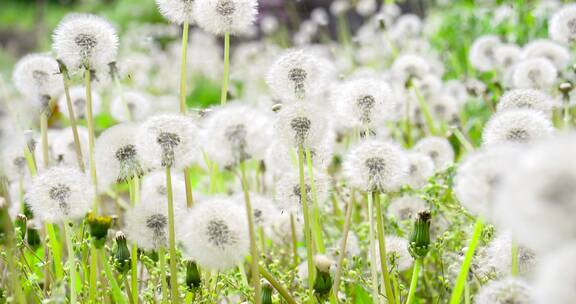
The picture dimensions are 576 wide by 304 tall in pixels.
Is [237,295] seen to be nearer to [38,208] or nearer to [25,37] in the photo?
[38,208]

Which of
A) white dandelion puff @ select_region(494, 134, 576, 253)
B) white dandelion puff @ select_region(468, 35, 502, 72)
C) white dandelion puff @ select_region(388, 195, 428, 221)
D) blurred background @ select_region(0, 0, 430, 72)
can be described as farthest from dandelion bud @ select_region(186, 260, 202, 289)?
blurred background @ select_region(0, 0, 430, 72)

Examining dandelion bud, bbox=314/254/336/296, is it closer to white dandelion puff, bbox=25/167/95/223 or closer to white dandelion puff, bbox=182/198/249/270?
white dandelion puff, bbox=182/198/249/270

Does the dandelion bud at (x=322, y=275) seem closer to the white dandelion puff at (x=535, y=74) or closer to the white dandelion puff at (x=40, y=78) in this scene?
the white dandelion puff at (x=40, y=78)

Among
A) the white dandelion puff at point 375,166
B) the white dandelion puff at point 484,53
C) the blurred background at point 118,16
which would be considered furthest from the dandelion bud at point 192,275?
the blurred background at point 118,16

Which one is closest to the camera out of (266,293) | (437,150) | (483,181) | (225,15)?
(483,181)

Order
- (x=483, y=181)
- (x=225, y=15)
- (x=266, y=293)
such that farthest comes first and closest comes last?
(x=225, y=15) → (x=266, y=293) → (x=483, y=181)

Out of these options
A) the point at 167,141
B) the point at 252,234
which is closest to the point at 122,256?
the point at 167,141

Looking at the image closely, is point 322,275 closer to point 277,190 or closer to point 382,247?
point 382,247

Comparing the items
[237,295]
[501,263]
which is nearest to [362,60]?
[237,295]
